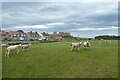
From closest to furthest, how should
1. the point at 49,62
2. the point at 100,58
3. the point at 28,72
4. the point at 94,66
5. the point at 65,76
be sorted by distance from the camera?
1. the point at 65,76
2. the point at 28,72
3. the point at 94,66
4. the point at 49,62
5. the point at 100,58

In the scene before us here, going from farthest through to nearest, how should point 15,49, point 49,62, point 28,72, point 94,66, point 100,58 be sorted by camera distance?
point 15,49
point 100,58
point 49,62
point 94,66
point 28,72

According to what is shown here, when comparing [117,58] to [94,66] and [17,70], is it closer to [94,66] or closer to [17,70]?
[94,66]

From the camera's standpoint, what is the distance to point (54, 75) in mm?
21547

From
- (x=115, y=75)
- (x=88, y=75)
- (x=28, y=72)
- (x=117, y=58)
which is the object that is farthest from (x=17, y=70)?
(x=117, y=58)

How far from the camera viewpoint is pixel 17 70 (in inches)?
933

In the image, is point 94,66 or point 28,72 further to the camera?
point 94,66

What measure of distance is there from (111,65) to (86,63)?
293 cm

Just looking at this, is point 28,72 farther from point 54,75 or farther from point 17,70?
point 54,75

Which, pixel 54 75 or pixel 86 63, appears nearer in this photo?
pixel 54 75

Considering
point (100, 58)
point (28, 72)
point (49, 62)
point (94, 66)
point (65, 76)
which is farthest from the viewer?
point (100, 58)

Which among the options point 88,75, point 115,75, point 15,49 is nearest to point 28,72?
point 88,75

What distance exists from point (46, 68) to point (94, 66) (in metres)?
5.47

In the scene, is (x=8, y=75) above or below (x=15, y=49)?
below

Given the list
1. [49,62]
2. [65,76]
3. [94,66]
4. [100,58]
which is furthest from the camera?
[100,58]
